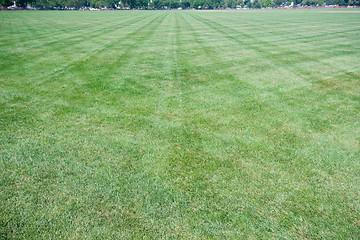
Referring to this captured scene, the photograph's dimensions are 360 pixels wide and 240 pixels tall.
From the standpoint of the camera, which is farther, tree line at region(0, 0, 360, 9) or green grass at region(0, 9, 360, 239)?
tree line at region(0, 0, 360, 9)

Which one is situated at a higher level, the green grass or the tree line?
the tree line

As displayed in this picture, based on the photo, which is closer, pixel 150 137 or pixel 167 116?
pixel 150 137

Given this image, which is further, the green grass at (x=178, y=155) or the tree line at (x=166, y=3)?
the tree line at (x=166, y=3)

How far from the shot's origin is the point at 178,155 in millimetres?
3727

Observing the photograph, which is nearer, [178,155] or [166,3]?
[178,155]

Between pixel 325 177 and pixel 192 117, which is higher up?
pixel 192 117

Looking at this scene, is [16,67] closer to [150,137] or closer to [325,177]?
[150,137]

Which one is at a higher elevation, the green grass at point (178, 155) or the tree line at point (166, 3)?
the tree line at point (166, 3)

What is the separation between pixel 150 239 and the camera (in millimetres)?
2375

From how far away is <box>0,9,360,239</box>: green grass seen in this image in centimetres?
258

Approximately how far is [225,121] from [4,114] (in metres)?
4.96

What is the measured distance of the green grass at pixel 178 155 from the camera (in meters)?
2.58

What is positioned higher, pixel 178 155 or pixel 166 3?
pixel 166 3

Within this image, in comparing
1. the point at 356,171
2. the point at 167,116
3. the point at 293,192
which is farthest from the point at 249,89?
→ the point at 293,192
